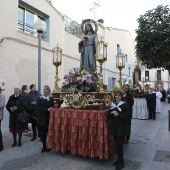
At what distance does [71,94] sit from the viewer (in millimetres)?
5094

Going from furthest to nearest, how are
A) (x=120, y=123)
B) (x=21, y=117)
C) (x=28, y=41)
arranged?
1. (x=28, y=41)
2. (x=21, y=117)
3. (x=120, y=123)

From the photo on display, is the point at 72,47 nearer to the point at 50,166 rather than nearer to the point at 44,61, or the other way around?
the point at 44,61

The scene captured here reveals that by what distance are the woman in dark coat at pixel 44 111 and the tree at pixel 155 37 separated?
281 inches

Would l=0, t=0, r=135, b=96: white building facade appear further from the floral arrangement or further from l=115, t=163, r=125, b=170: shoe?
l=115, t=163, r=125, b=170: shoe

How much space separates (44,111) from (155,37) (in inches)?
304

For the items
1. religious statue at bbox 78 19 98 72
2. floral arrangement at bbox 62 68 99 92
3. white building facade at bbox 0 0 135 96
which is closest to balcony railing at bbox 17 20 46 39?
white building facade at bbox 0 0 135 96

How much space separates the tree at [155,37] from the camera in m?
10.3

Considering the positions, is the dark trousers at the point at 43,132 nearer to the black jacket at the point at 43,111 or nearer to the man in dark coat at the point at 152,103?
the black jacket at the point at 43,111

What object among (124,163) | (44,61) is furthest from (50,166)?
(44,61)

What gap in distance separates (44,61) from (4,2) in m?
3.07

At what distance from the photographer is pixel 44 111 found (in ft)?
16.7

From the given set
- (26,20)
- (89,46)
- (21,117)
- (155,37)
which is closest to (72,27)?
(26,20)

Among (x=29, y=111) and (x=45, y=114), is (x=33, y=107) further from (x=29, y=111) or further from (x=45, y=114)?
(x=45, y=114)

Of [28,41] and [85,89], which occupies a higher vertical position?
[28,41]
